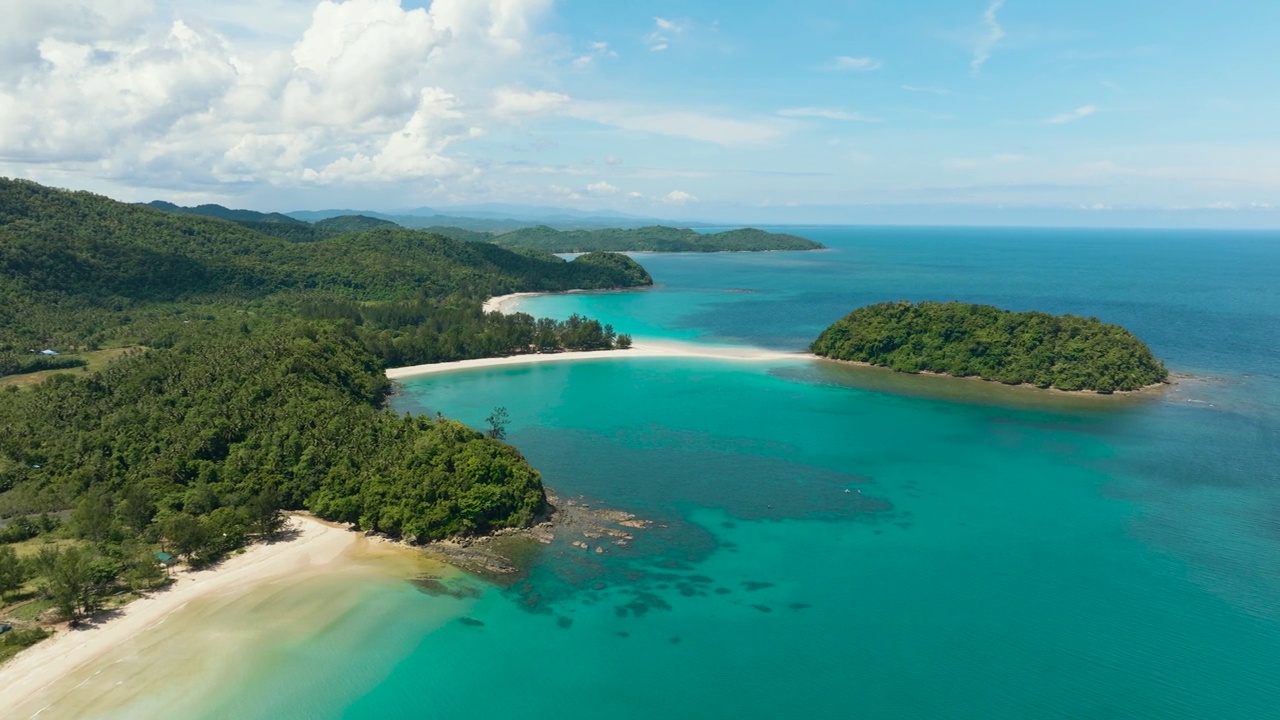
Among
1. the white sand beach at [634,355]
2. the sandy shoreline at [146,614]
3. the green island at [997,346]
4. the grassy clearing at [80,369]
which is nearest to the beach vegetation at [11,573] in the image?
the sandy shoreline at [146,614]

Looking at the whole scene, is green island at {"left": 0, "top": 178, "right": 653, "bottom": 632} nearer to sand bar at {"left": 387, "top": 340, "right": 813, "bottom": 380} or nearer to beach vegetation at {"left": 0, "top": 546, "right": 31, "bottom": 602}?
beach vegetation at {"left": 0, "top": 546, "right": 31, "bottom": 602}

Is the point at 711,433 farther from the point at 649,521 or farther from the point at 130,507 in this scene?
the point at 130,507

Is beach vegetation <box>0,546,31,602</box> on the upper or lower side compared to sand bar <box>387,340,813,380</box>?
lower

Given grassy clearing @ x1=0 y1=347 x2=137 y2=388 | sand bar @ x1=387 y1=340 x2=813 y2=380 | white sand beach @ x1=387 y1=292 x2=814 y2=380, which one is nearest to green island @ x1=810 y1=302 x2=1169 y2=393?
sand bar @ x1=387 y1=340 x2=813 y2=380

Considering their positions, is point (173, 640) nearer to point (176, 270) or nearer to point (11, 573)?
point (11, 573)

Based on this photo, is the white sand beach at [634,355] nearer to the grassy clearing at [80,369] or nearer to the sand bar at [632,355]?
the sand bar at [632,355]

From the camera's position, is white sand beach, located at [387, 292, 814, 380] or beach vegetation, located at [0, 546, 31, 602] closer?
beach vegetation, located at [0, 546, 31, 602]
